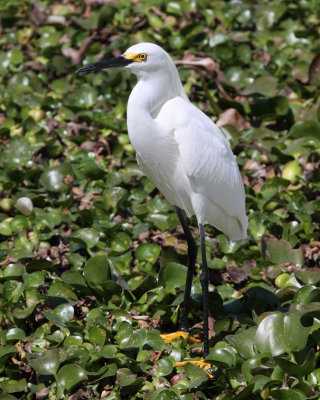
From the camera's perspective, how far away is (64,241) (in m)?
4.03

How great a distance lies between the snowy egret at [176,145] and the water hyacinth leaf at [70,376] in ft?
1.81

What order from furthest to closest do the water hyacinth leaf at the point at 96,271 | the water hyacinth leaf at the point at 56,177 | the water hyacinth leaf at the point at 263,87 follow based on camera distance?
the water hyacinth leaf at the point at 263,87 → the water hyacinth leaf at the point at 56,177 → the water hyacinth leaf at the point at 96,271

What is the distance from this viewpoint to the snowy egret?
309 cm

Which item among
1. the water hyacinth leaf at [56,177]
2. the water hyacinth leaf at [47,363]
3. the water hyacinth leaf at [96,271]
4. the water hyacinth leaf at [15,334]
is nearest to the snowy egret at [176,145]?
the water hyacinth leaf at [96,271]

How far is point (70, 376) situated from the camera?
294 centimetres

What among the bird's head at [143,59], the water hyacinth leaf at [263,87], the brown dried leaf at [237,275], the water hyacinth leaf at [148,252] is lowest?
the brown dried leaf at [237,275]

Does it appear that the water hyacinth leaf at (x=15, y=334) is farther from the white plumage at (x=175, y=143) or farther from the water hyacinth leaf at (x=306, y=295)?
the water hyacinth leaf at (x=306, y=295)

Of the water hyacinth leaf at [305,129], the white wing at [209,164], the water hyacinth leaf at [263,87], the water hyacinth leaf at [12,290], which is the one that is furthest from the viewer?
the water hyacinth leaf at [263,87]

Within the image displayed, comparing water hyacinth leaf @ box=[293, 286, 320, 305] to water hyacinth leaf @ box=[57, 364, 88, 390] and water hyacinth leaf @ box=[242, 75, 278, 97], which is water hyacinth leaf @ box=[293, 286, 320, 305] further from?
water hyacinth leaf @ box=[242, 75, 278, 97]

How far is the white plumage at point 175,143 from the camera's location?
309 centimetres

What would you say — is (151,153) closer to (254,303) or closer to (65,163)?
(254,303)

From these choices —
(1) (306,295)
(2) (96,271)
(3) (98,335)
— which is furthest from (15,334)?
(1) (306,295)

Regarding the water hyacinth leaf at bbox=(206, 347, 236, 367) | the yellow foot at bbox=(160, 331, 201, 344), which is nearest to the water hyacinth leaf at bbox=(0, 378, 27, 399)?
the yellow foot at bbox=(160, 331, 201, 344)

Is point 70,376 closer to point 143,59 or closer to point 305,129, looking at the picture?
point 143,59
